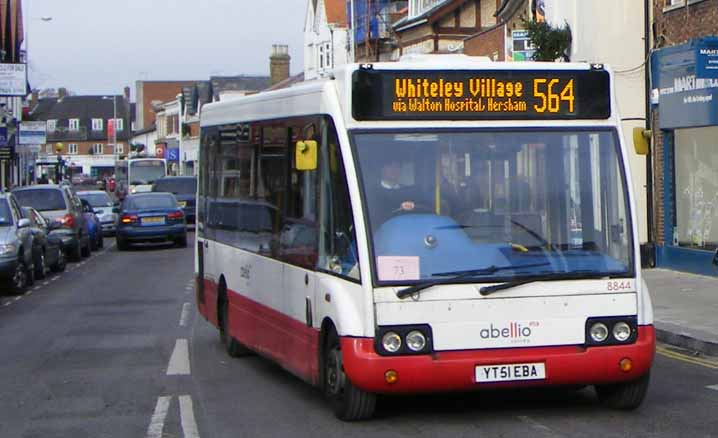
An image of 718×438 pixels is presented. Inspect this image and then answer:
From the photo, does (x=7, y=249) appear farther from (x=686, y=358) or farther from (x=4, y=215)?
(x=686, y=358)

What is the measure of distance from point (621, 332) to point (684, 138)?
15.0m

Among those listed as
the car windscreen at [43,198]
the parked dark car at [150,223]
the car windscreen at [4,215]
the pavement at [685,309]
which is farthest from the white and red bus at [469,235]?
the parked dark car at [150,223]

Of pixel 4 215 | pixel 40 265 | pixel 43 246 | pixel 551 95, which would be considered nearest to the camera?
pixel 551 95

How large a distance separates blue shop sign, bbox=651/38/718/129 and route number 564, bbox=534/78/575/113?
11.7 m

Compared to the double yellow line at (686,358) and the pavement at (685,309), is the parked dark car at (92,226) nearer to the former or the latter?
the pavement at (685,309)

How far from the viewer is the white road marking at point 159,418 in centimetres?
924

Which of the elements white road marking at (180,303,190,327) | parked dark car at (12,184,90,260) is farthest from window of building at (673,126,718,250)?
parked dark car at (12,184,90,260)

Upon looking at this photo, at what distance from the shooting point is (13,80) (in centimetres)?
4800

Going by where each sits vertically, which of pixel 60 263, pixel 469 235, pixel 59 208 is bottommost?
pixel 60 263

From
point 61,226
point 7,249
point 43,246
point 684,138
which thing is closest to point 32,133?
point 61,226

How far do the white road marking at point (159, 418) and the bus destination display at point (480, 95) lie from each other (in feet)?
8.84

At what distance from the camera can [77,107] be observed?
507 ft

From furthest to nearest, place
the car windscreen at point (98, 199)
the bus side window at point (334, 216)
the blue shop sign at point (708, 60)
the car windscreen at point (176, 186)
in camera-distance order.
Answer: the car windscreen at point (176, 186) < the car windscreen at point (98, 199) < the blue shop sign at point (708, 60) < the bus side window at point (334, 216)

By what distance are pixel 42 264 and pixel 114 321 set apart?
8.90 metres
